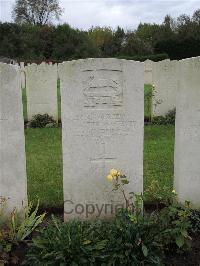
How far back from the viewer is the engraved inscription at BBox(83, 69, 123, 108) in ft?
14.9

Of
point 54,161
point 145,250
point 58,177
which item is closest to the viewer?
point 145,250

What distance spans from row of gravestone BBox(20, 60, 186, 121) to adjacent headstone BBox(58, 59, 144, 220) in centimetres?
703

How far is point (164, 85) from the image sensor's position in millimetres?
11703

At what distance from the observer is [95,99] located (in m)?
4.58

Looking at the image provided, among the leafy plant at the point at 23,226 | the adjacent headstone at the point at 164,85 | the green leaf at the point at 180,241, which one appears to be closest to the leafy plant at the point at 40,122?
the adjacent headstone at the point at 164,85

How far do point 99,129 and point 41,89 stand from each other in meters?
7.48

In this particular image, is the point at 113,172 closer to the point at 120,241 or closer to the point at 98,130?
the point at 98,130

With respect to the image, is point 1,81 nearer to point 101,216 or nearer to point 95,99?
point 95,99

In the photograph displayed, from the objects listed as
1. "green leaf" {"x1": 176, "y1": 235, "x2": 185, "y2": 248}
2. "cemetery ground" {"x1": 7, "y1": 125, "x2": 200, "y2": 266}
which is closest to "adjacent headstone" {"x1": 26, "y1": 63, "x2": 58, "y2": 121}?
"cemetery ground" {"x1": 7, "y1": 125, "x2": 200, "y2": 266}

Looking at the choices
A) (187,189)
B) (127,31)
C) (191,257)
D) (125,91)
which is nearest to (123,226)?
(191,257)

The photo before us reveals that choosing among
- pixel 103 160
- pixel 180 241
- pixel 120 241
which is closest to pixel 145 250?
pixel 120 241

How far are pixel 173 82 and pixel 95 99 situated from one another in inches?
294

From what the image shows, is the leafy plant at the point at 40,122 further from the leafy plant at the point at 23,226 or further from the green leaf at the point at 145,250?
the green leaf at the point at 145,250

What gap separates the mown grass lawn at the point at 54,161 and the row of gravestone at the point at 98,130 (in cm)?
61
